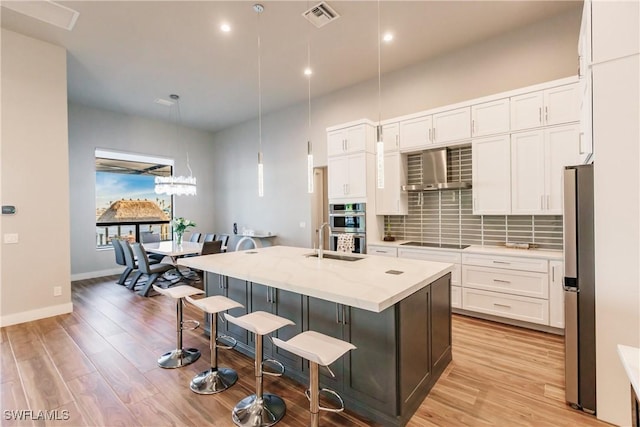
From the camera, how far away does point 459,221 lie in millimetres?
4297

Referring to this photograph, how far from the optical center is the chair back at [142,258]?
491 cm

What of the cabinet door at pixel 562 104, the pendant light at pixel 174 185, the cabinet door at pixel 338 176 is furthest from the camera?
the pendant light at pixel 174 185

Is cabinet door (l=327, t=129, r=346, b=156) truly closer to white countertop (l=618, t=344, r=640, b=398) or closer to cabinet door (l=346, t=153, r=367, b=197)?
cabinet door (l=346, t=153, r=367, b=197)

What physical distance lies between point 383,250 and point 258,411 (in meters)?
2.93

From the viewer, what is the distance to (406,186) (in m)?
4.41

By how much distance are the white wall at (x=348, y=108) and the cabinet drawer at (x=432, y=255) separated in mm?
2264

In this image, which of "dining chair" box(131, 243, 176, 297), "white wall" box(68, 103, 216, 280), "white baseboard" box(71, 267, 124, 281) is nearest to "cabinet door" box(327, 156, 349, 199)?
"dining chair" box(131, 243, 176, 297)

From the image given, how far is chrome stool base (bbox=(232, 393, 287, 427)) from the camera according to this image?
1921 millimetres

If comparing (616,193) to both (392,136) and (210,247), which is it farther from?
(210,247)

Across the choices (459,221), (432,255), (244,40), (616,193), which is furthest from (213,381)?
(244,40)

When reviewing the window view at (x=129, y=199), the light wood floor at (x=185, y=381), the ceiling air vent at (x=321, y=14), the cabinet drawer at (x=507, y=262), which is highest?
the ceiling air vent at (x=321, y=14)

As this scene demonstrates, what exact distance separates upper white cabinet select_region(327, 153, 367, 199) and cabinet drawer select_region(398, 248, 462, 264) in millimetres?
1088

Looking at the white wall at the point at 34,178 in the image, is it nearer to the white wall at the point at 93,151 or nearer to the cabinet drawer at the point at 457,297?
the white wall at the point at 93,151

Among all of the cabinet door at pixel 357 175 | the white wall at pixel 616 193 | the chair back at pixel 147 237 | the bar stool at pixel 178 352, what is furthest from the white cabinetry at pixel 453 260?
the chair back at pixel 147 237
